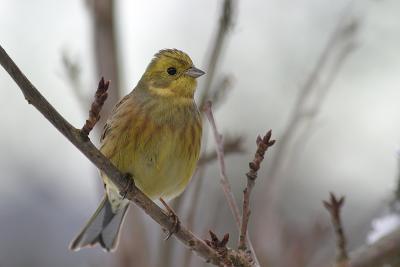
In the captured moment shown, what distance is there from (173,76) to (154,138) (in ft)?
2.47

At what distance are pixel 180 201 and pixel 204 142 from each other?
1.61ft

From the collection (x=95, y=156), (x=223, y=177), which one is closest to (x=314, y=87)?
(x=223, y=177)

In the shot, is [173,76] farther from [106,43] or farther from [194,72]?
[106,43]

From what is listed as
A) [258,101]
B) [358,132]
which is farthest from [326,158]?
[358,132]

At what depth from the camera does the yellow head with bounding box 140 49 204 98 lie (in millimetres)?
5207

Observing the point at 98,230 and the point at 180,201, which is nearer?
the point at 180,201

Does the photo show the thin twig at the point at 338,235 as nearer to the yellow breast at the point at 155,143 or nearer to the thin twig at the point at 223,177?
the thin twig at the point at 223,177

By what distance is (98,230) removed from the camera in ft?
17.6

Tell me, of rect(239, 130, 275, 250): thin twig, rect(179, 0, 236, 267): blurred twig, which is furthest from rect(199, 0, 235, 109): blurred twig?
rect(239, 130, 275, 250): thin twig

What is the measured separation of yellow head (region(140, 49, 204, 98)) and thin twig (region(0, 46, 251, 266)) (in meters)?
1.25

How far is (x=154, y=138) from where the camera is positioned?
4691mm

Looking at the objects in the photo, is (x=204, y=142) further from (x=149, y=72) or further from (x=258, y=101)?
(x=258, y=101)

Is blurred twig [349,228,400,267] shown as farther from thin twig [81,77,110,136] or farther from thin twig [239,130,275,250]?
thin twig [81,77,110,136]

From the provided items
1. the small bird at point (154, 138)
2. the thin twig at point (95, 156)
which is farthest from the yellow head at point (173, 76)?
the thin twig at point (95, 156)
